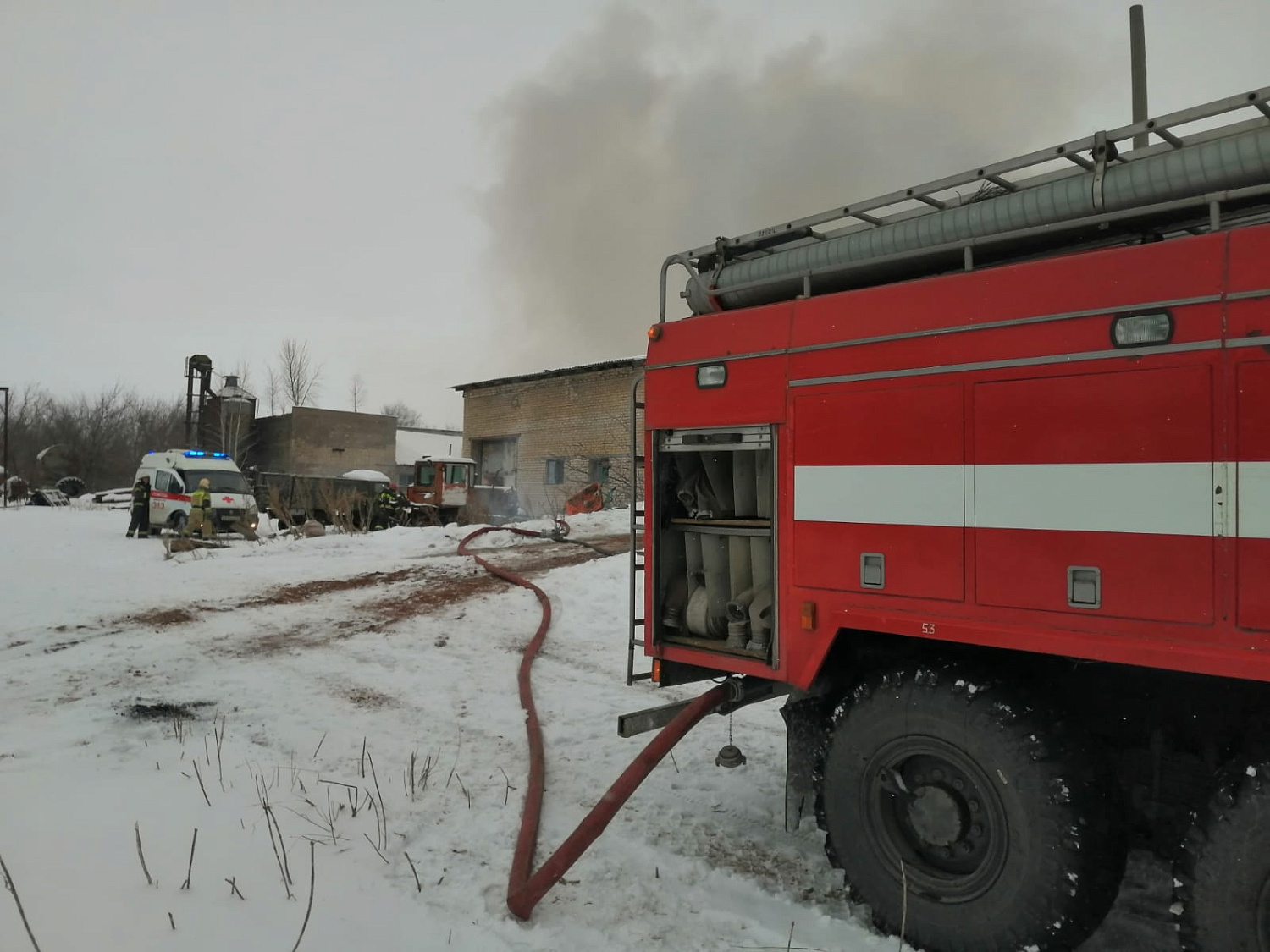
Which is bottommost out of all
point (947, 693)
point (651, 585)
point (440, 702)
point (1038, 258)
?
point (440, 702)

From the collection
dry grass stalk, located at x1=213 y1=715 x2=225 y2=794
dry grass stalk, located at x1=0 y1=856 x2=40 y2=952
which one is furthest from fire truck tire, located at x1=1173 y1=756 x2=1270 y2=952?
dry grass stalk, located at x1=213 y1=715 x2=225 y2=794

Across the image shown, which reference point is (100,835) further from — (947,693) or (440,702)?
(947,693)

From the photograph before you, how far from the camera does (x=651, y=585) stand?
4078 millimetres

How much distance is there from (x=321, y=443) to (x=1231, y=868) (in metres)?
52.5

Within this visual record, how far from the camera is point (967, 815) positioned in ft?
9.51

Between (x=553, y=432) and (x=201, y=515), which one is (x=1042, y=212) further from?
(x=553, y=432)

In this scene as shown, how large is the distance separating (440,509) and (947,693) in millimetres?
24826

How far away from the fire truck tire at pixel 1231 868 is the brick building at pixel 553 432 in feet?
80.7

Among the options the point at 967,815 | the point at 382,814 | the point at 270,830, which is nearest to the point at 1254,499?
the point at 967,815

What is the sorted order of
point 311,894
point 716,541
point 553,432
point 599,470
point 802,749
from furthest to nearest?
point 553,432 → point 599,470 → point 716,541 → point 802,749 → point 311,894

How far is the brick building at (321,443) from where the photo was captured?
162 ft

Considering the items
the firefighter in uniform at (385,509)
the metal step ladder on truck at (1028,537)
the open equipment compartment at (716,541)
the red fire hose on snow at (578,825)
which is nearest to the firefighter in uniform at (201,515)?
the firefighter in uniform at (385,509)

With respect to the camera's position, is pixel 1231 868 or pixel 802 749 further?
pixel 802 749

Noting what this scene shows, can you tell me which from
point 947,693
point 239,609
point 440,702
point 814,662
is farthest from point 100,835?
point 239,609
